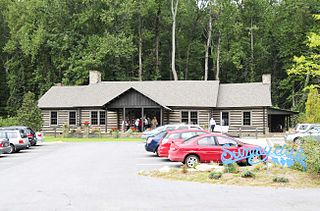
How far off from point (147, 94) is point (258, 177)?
31.6 m

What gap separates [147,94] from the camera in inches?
1868

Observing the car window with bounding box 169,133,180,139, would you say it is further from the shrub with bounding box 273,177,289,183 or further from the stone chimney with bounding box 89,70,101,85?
the stone chimney with bounding box 89,70,101,85

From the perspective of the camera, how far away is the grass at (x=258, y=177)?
15.2m

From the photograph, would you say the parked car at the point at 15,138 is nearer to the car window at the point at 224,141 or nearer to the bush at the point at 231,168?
the car window at the point at 224,141

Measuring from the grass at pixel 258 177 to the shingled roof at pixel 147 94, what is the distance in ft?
91.6

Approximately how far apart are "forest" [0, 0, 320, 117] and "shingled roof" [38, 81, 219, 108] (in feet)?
25.1

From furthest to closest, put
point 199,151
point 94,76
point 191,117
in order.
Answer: point 94,76 → point 191,117 → point 199,151

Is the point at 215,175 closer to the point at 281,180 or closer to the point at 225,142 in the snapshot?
the point at 281,180

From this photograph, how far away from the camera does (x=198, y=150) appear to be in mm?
19812

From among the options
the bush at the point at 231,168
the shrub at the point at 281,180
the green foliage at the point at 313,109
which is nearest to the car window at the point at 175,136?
the bush at the point at 231,168

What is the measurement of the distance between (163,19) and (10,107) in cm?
2382

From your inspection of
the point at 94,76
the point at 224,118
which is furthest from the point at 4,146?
the point at 94,76

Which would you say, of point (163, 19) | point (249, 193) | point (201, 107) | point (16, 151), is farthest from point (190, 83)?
point (249, 193)

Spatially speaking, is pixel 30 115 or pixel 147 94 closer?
pixel 30 115
